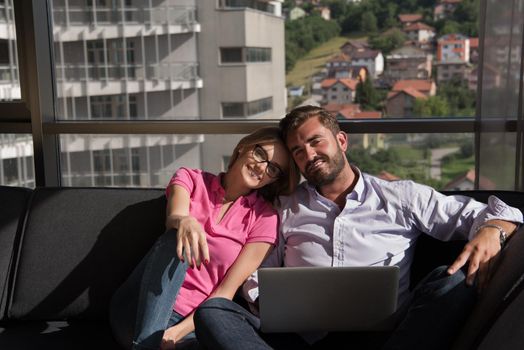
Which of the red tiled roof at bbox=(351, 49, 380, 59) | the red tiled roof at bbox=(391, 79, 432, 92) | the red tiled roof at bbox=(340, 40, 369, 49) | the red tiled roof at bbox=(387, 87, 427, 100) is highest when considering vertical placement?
the red tiled roof at bbox=(340, 40, 369, 49)

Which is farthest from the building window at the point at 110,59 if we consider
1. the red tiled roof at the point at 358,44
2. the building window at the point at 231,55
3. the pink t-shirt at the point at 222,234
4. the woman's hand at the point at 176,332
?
the woman's hand at the point at 176,332

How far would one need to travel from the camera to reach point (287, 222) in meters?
2.19

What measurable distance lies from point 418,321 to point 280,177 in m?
0.66

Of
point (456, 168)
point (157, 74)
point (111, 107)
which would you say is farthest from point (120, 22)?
point (456, 168)

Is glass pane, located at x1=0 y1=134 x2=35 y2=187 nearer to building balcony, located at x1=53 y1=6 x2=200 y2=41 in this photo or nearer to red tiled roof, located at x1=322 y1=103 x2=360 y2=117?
building balcony, located at x1=53 y1=6 x2=200 y2=41

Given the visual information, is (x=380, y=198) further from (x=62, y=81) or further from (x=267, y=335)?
(x=62, y=81)

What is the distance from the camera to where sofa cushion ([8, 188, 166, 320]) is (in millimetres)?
2326

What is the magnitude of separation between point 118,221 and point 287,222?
0.60 m

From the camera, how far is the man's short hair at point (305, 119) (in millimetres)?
2158

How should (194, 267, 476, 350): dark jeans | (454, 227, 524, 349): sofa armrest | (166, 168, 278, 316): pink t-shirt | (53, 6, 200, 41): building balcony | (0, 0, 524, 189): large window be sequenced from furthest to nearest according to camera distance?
(53, 6, 200, 41): building balcony → (0, 0, 524, 189): large window → (166, 168, 278, 316): pink t-shirt → (194, 267, 476, 350): dark jeans → (454, 227, 524, 349): sofa armrest

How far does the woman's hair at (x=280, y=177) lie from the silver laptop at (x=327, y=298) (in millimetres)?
455

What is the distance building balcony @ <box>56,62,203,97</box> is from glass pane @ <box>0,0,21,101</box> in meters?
0.20

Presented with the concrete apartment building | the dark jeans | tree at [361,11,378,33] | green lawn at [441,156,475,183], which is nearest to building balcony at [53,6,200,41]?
the concrete apartment building

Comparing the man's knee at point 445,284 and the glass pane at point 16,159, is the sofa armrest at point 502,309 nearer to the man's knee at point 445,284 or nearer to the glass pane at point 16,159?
the man's knee at point 445,284
